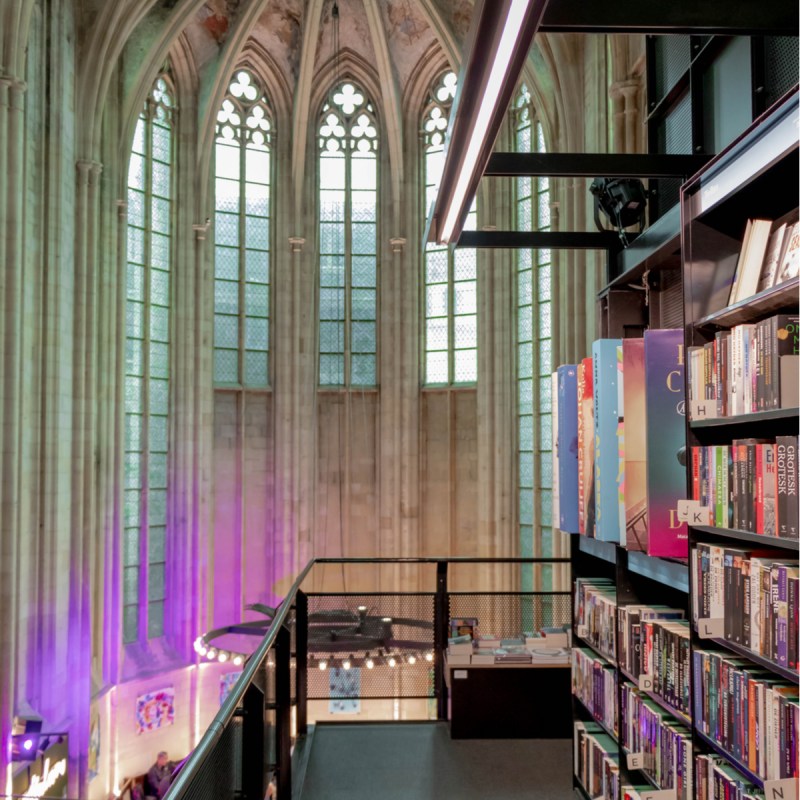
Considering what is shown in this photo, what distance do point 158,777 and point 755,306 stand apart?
35.4 ft

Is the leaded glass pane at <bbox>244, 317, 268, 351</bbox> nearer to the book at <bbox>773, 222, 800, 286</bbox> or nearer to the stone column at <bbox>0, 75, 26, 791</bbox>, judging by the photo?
the stone column at <bbox>0, 75, 26, 791</bbox>

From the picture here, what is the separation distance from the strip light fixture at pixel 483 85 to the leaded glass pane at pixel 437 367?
10263 millimetres

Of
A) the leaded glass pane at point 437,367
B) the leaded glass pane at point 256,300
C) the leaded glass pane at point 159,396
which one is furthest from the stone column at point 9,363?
the leaded glass pane at point 437,367

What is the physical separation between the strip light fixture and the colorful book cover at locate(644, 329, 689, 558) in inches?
31.5

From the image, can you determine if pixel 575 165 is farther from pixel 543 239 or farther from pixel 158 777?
pixel 158 777

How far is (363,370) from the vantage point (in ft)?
43.5

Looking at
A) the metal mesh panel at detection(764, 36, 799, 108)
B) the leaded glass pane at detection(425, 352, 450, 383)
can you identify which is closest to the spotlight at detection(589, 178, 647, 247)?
the metal mesh panel at detection(764, 36, 799, 108)

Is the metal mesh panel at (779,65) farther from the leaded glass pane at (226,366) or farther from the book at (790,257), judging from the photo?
the leaded glass pane at (226,366)

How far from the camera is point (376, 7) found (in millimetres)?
11539

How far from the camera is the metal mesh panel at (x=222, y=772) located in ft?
4.57

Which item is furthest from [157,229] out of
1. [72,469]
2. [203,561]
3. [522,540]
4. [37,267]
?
[522,540]

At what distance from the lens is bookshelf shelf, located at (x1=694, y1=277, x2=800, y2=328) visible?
200 cm

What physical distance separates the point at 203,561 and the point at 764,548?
10806 millimetres

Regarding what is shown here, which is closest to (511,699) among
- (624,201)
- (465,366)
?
(624,201)
